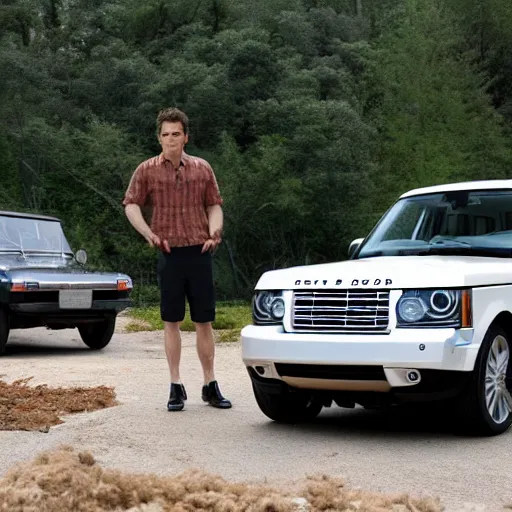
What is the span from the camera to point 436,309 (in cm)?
632

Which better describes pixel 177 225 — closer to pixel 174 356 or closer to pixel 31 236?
pixel 174 356

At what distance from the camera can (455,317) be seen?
6320mm

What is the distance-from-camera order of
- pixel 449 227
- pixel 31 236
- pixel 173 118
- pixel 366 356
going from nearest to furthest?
pixel 366 356 < pixel 173 118 < pixel 449 227 < pixel 31 236

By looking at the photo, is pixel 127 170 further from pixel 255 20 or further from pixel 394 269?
pixel 394 269

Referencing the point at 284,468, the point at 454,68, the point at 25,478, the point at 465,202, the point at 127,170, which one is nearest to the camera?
the point at 25,478

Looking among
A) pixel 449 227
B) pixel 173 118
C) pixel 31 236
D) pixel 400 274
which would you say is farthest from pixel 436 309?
pixel 31 236

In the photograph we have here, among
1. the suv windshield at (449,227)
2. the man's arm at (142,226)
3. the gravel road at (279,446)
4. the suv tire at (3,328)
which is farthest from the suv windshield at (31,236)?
the suv windshield at (449,227)

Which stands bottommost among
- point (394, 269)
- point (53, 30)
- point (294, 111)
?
point (394, 269)

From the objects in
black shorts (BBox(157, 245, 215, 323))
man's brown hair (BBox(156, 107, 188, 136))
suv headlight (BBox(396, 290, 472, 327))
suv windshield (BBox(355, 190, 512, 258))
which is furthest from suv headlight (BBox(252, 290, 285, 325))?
man's brown hair (BBox(156, 107, 188, 136))

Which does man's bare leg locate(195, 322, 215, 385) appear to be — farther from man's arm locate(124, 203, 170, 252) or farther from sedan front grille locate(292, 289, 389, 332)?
sedan front grille locate(292, 289, 389, 332)

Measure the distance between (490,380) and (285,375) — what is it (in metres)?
1.28

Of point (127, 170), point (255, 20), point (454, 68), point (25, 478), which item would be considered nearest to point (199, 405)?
point (25, 478)

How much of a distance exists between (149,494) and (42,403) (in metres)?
3.45

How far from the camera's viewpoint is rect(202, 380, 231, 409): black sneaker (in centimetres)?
787
